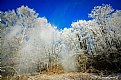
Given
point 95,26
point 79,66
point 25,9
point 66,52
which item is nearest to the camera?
point 25,9

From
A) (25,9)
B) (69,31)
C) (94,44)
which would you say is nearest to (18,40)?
(25,9)

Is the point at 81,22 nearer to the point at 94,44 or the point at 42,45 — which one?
the point at 94,44

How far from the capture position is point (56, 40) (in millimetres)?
9945

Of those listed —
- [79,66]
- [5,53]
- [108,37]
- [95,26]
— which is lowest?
[79,66]

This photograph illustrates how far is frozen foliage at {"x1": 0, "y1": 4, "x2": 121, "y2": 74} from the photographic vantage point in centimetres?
785

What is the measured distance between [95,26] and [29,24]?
10.6 ft

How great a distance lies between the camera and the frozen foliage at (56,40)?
7.85 m

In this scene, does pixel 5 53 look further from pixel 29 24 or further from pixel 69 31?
pixel 69 31

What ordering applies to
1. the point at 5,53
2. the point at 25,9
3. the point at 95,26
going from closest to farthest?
the point at 5,53, the point at 25,9, the point at 95,26

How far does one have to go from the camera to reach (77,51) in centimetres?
952

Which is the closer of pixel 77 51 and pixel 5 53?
pixel 5 53

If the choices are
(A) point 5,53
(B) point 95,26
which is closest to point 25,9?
(A) point 5,53

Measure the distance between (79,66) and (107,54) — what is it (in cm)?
171

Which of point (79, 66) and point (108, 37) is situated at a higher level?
point (108, 37)
